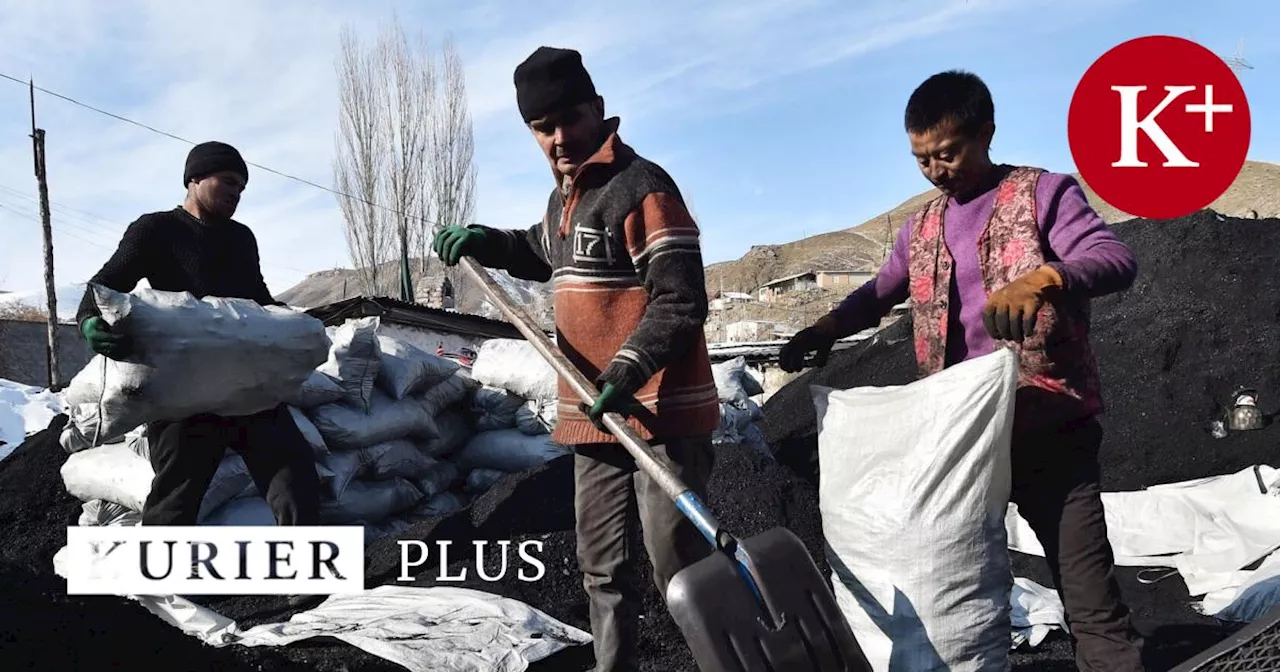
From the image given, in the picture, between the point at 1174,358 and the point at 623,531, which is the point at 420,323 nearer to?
the point at 1174,358

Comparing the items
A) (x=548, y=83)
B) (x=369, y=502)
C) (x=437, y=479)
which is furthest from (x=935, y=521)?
(x=437, y=479)

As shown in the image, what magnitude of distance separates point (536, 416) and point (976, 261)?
3527 mm

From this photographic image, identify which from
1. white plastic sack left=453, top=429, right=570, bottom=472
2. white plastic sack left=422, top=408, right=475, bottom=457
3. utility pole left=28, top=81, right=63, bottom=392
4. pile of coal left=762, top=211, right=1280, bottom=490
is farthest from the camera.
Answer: utility pole left=28, top=81, right=63, bottom=392

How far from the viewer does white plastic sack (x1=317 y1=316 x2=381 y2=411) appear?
450 centimetres

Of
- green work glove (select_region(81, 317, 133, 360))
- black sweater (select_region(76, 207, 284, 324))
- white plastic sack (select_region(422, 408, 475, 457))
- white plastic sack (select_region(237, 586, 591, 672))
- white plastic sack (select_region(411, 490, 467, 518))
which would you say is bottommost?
white plastic sack (select_region(237, 586, 591, 672))

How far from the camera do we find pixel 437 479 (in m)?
4.96

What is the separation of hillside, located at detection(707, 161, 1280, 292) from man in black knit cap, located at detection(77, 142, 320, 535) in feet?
94.3

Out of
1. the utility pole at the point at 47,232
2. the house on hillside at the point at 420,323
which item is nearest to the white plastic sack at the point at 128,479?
the house on hillside at the point at 420,323

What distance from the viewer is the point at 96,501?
425cm

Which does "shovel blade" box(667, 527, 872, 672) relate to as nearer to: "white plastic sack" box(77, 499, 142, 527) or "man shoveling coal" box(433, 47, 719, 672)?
"man shoveling coal" box(433, 47, 719, 672)

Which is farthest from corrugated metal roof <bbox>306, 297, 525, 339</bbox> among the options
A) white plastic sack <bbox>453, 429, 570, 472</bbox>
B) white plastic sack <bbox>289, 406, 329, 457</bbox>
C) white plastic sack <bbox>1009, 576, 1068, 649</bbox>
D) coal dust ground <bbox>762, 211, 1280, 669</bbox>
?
white plastic sack <bbox>1009, 576, 1068, 649</bbox>

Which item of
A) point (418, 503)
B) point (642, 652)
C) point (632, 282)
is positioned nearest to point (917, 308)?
point (632, 282)

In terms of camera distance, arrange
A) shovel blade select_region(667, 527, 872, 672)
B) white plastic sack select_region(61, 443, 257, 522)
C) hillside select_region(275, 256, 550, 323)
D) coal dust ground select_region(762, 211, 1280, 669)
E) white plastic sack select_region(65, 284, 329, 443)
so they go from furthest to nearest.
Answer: hillside select_region(275, 256, 550, 323) < coal dust ground select_region(762, 211, 1280, 669) < white plastic sack select_region(61, 443, 257, 522) < white plastic sack select_region(65, 284, 329, 443) < shovel blade select_region(667, 527, 872, 672)

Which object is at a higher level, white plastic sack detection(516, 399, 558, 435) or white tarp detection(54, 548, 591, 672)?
white plastic sack detection(516, 399, 558, 435)
